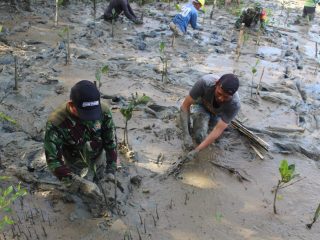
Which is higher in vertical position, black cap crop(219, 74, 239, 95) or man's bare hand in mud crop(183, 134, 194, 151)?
black cap crop(219, 74, 239, 95)

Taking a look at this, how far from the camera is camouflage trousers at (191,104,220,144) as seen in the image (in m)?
4.76

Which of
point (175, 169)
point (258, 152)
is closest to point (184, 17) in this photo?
point (258, 152)

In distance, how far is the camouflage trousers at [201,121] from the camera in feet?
15.6

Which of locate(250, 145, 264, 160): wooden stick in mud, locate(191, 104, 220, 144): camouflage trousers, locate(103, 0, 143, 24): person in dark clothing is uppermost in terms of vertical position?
locate(103, 0, 143, 24): person in dark clothing

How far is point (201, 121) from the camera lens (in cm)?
484

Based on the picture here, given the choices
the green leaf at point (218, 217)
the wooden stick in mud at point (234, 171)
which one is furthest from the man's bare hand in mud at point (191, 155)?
the green leaf at point (218, 217)

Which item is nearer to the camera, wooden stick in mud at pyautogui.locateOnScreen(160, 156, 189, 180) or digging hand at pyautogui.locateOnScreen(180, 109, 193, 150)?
wooden stick in mud at pyautogui.locateOnScreen(160, 156, 189, 180)

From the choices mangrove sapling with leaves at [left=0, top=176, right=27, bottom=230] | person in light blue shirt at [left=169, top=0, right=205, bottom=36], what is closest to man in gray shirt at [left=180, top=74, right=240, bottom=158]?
mangrove sapling with leaves at [left=0, top=176, right=27, bottom=230]

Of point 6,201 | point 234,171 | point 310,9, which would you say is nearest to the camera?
point 6,201

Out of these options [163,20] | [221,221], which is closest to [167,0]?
[163,20]

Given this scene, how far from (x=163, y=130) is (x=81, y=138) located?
1.87 m

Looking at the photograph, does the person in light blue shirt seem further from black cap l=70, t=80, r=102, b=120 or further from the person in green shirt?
black cap l=70, t=80, r=102, b=120

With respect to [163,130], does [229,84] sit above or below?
above

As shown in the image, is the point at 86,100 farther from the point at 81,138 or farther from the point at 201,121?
the point at 201,121
